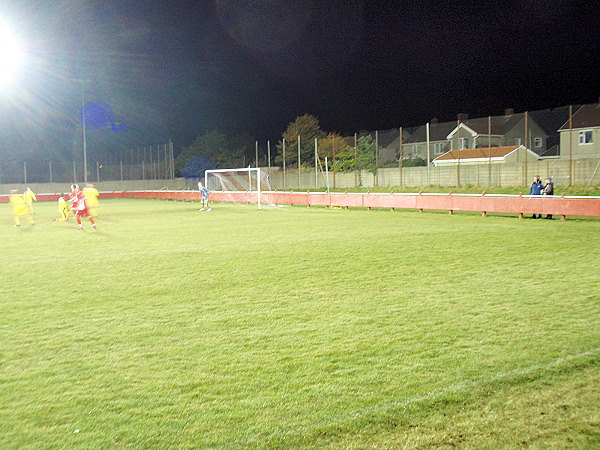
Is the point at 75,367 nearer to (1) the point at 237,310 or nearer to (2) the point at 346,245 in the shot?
(1) the point at 237,310

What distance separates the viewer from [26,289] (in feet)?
29.8

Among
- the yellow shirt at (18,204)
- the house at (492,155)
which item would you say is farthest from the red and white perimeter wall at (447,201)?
the yellow shirt at (18,204)

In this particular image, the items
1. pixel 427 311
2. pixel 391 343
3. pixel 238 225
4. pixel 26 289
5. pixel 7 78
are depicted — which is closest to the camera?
pixel 391 343

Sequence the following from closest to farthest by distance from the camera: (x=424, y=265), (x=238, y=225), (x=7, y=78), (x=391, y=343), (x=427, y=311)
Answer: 1. (x=391, y=343)
2. (x=427, y=311)
3. (x=424, y=265)
4. (x=238, y=225)
5. (x=7, y=78)

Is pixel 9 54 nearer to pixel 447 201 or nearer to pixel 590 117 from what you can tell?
pixel 447 201

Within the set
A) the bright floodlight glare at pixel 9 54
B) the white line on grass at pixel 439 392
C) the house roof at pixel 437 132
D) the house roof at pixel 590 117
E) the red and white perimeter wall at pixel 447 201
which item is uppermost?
the bright floodlight glare at pixel 9 54

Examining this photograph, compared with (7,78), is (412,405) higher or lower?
lower

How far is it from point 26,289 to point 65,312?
82.1 inches

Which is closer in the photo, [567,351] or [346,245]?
[567,351]

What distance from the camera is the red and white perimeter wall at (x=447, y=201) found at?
2056 centimetres

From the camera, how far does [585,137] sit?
140 ft

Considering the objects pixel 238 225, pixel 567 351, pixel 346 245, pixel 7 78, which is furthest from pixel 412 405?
pixel 7 78

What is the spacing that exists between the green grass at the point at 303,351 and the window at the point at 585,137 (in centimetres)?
3488

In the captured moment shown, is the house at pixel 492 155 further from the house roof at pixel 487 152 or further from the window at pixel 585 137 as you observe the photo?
the window at pixel 585 137
